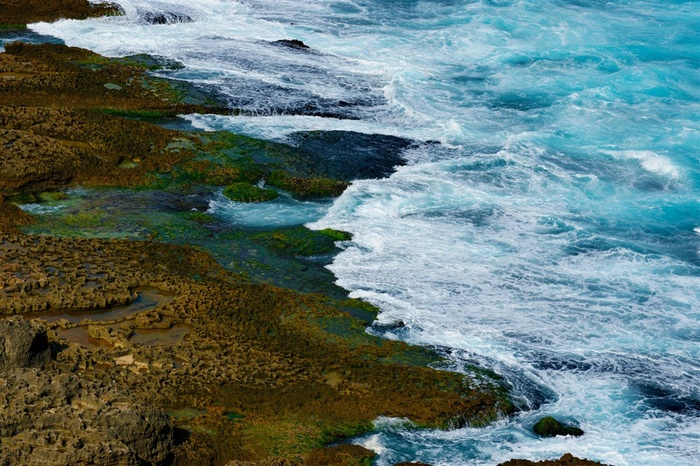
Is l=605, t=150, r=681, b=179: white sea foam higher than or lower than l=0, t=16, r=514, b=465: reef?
higher

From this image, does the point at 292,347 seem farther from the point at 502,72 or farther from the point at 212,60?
the point at 502,72

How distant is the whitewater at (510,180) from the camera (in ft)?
56.8

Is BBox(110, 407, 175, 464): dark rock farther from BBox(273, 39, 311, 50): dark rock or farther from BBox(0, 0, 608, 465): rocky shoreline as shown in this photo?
BBox(273, 39, 311, 50): dark rock

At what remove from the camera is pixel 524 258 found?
22344 mm

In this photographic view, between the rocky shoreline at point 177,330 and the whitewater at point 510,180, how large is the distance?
80 cm

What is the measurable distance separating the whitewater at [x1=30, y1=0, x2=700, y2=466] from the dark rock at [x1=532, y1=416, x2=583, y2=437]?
0.15 meters

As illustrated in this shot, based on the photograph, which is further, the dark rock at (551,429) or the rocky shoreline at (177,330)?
the dark rock at (551,429)

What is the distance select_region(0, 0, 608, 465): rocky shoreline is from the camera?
1353 centimetres

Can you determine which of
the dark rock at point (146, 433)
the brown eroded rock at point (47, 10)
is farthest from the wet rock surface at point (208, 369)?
the brown eroded rock at point (47, 10)

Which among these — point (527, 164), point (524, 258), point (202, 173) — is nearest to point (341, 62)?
point (527, 164)

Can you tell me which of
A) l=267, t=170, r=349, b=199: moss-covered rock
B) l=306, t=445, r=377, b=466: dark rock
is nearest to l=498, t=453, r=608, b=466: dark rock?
l=306, t=445, r=377, b=466: dark rock

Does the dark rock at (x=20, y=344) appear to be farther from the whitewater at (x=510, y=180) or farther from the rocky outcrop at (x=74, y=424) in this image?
the whitewater at (x=510, y=180)

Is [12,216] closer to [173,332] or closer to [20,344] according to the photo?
[173,332]

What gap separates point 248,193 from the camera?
23875mm
